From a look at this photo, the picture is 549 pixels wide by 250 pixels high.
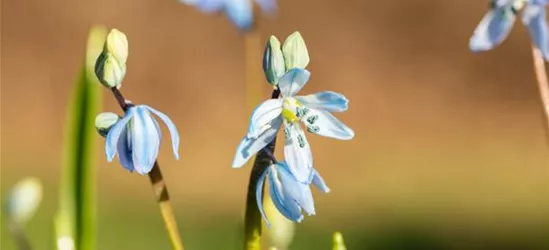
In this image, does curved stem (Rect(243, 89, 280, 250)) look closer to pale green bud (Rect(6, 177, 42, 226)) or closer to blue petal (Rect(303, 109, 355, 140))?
blue petal (Rect(303, 109, 355, 140))

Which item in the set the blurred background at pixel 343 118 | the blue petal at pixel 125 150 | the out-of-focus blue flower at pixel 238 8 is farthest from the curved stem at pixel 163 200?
the blurred background at pixel 343 118

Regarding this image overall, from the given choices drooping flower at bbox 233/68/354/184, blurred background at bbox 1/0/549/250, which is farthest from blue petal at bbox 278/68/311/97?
blurred background at bbox 1/0/549/250

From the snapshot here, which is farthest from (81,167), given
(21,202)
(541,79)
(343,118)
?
(343,118)

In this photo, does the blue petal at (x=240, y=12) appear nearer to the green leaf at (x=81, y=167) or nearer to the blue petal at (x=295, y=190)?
the green leaf at (x=81, y=167)

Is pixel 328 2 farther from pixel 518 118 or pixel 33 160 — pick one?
pixel 33 160

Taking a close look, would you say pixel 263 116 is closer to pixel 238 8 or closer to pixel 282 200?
pixel 282 200
